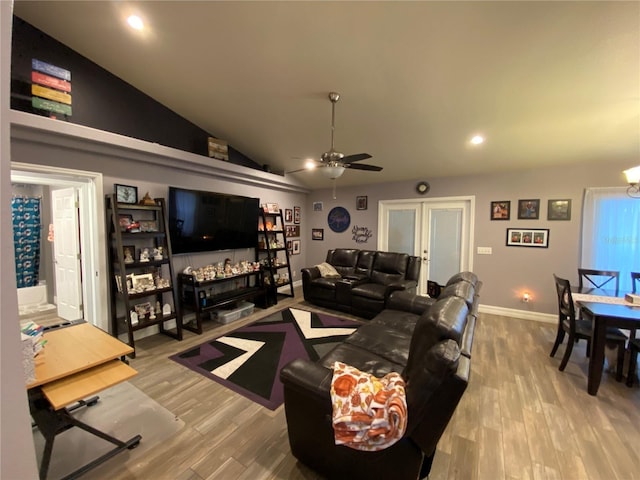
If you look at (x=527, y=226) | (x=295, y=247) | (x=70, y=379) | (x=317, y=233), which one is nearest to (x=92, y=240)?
(x=70, y=379)

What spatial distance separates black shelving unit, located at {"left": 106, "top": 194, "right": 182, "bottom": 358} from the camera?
9.83 ft

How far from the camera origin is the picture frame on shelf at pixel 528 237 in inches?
163

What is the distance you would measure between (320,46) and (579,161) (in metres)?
4.12

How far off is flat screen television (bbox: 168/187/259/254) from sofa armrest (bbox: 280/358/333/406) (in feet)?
9.12

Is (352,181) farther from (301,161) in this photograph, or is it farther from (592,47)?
(592,47)

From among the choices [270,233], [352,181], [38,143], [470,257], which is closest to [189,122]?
[38,143]

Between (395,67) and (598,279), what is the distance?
156 inches

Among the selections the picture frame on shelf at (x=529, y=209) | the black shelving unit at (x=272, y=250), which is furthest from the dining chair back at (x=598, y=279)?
the black shelving unit at (x=272, y=250)

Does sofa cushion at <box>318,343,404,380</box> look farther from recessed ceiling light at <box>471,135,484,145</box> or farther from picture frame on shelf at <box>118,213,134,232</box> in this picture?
recessed ceiling light at <box>471,135,484,145</box>

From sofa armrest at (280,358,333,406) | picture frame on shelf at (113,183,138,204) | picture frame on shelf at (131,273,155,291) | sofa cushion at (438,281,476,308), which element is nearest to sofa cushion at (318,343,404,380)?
sofa armrest at (280,358,333,406)

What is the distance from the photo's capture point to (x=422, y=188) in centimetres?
506

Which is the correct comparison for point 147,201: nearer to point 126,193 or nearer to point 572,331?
point 126,193

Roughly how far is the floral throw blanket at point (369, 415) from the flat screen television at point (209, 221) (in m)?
3.19

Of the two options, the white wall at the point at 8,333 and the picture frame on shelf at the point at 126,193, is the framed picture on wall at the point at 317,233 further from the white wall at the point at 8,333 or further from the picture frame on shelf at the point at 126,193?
the white wall at the point at 8,333
